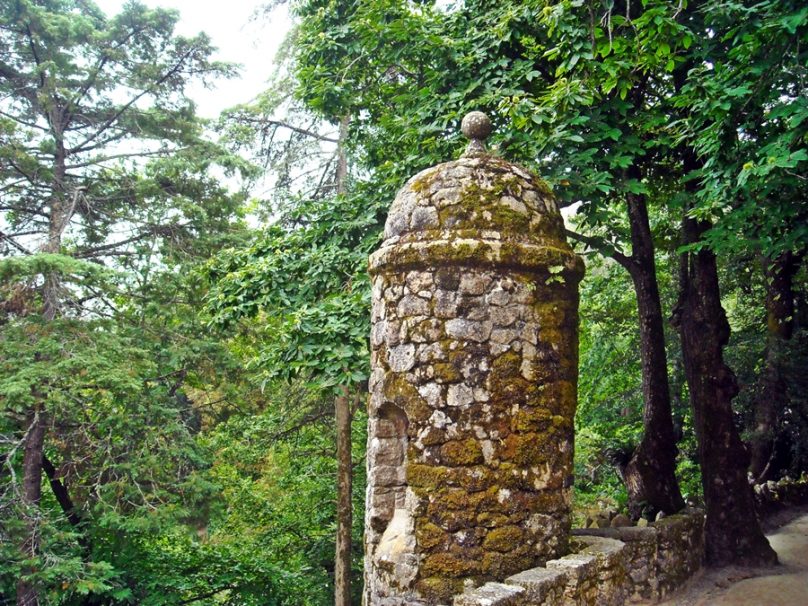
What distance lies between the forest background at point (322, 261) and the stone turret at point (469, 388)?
1769 mm

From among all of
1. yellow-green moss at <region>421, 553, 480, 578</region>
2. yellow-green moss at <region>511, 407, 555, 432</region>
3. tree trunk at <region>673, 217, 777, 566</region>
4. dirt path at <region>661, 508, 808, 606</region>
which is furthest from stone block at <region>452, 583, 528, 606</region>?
tree trunk at <region>673, 217, 777, 566</region>

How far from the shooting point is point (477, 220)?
4773 millimetres

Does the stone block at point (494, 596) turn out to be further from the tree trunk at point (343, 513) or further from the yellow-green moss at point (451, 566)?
the tree trunk at point (343, 513)

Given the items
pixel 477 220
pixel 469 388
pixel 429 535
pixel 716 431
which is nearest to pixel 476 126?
pixel 477 220

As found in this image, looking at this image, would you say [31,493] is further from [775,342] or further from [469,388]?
[775,342]

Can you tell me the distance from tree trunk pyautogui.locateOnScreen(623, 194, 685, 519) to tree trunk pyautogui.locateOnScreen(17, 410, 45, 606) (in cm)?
749

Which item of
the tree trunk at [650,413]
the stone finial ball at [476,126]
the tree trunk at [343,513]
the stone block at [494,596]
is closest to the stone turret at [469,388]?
the stone finial ball at [476,126]

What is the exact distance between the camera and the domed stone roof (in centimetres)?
465

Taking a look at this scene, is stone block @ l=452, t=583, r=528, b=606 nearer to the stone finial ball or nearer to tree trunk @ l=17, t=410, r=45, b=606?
the stone finial ball

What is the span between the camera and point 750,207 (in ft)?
18.7

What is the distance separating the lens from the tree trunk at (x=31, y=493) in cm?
885

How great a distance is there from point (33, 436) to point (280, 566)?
16.9 ft

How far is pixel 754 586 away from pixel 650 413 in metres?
2.19

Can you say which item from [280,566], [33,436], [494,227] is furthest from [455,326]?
[280,566]
